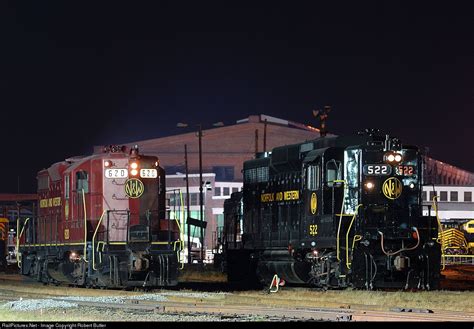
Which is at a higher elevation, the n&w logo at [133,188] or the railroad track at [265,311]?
the n&w logo at [133,188]

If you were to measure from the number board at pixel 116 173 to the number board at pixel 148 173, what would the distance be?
459 mm

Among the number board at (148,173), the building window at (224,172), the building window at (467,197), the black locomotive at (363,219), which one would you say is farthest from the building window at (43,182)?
the building window at (467,197)

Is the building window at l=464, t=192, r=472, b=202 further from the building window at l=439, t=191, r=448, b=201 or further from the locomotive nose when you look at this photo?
the locomotive nose

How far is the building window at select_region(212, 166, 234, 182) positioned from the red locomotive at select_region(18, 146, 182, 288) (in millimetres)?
65728

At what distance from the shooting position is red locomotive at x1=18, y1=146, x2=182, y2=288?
82.1 ft

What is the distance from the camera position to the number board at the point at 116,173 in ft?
85.5

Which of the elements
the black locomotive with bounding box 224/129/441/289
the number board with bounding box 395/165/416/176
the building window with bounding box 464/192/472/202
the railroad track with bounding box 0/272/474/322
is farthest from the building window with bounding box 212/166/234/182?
the railroad track with bounding box 0/272/474/322

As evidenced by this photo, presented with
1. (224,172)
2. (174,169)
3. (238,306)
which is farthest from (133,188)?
(224,172)

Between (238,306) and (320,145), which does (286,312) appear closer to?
(238,306)

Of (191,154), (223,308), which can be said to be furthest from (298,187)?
(191,154)

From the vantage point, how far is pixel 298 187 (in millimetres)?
25844

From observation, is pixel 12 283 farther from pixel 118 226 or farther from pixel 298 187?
pixel 298 187

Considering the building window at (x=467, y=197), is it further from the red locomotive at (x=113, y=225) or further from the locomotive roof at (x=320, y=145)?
the red locomotive at (x=113, y=225)

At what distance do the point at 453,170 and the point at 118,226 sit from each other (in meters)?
86.4
